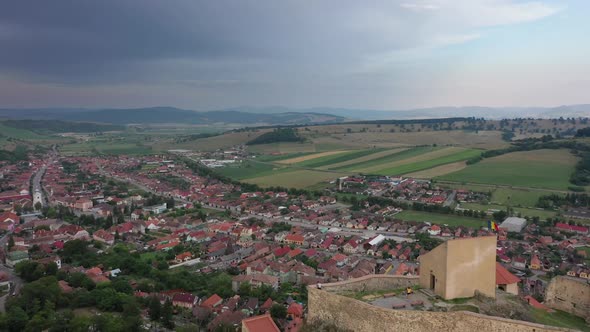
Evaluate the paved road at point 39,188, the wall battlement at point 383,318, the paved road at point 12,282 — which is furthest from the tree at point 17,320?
the paved road at point 39,188

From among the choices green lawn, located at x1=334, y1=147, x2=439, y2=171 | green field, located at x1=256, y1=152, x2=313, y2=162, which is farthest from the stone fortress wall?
green field, located at x1=256, y1=152, x2=313, y2=162

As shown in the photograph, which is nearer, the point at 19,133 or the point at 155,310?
the point at 155,310

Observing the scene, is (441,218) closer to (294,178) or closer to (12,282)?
(294,178)

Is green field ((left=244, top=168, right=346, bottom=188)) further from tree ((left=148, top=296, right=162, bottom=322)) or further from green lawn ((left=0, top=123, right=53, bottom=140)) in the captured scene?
green lawn ((left=0, top=123, right=53, bottom=140))

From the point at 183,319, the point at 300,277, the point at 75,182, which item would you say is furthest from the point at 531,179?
the point at 75,182

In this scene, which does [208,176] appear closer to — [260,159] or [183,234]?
[260,159]

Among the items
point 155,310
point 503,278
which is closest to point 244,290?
point 155,310
